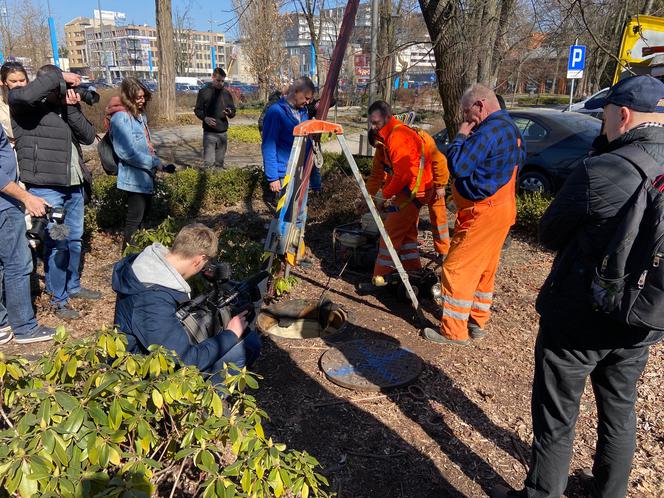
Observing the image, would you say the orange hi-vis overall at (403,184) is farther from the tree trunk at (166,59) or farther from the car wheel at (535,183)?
the tree trunk at (166,59)

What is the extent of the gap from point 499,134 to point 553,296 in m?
1.78

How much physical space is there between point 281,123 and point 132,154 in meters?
1.49

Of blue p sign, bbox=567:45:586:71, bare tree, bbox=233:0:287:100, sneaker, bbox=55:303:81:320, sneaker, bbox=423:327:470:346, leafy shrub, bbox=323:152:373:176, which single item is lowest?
sneaker, bbox=423:327:470:346

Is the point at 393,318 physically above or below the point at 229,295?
below

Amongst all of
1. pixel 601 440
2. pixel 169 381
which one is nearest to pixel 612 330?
pixel 601 440

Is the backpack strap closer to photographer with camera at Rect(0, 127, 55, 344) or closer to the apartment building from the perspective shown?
photographer with camera at Rect(0, 127, 55, 344)

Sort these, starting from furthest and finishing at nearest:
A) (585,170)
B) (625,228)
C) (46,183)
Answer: (46,183) < (585,170) < (625,228)

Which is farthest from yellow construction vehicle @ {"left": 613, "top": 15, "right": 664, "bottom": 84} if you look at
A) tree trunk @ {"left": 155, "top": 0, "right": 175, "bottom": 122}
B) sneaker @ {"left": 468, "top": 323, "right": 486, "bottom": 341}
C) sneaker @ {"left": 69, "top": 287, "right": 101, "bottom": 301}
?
tree trunk @ {"left": 155, "top": 0, "right": 175, "bottom": 122}

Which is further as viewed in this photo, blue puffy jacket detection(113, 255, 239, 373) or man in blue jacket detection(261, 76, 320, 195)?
man in blue jacket detection(261, 76, 320, 195)

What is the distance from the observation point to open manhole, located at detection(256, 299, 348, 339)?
4.80m

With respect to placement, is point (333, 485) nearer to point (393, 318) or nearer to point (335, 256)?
point (393, 318)

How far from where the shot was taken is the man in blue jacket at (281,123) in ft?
17.5

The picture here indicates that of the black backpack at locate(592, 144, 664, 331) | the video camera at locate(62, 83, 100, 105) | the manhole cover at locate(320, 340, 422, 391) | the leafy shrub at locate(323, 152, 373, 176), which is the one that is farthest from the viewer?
the leafy shrub at locate(323, 152, 373, 176)

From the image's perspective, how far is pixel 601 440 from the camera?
2381mm
